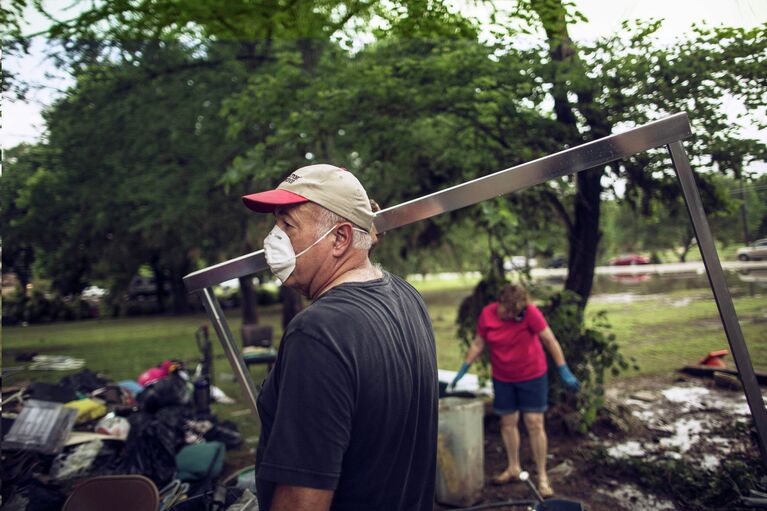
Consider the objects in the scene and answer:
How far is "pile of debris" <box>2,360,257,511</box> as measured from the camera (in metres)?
3.77

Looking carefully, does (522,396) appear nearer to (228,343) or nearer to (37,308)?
(228,343)

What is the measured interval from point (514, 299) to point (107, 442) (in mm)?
3823

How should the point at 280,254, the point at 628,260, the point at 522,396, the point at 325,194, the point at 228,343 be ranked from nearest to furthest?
the point at 325,194
the point at 280,254
the point at 228,343
the point at 522,396
the point at 628,260

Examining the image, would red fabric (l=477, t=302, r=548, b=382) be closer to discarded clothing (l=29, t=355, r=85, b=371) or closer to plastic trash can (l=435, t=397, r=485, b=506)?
plastic trash can (l=435, t=397, r=485, b=506)

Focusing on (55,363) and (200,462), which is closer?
(200,462)

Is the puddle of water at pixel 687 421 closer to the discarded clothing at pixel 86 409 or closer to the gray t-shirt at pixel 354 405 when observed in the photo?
the gray t-shirt at pixel 354 405

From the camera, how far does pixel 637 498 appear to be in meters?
4.49

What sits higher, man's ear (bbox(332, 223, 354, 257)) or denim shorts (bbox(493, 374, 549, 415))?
man's ear (bbox(332, 223, 354, 257))

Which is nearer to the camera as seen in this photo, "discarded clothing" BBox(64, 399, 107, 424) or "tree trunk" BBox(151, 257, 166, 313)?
"discarded clothing" BBox(64, 399, 107, 424)

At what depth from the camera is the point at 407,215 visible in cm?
233

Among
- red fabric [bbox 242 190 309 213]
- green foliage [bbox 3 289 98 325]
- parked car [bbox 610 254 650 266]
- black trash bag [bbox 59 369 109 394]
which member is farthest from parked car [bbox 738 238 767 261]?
green foliage [bbox 3 289 98 325]

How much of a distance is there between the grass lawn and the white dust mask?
2.73 metres

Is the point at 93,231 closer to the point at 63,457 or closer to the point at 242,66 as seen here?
the point at 242,66

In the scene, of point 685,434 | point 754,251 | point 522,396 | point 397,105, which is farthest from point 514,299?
point 397,105
